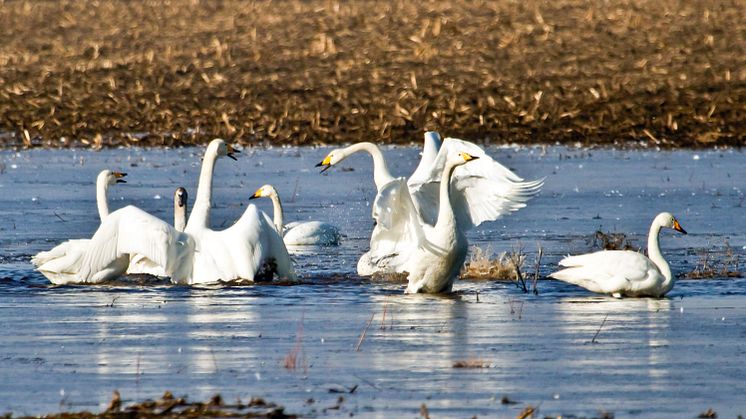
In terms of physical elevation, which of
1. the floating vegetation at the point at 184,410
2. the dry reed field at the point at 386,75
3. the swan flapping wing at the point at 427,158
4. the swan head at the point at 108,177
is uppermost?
the dry reed field at the point at 386,75

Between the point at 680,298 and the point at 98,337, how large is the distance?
3.99 meters

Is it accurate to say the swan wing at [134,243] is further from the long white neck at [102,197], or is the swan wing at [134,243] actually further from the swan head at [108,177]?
the swan head at [108,177]

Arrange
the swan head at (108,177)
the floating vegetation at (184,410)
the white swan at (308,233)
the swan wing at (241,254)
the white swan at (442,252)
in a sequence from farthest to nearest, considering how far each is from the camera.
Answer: the white swan at (308,233)
the swan head at (108,177)
the swan wing at (241,254)
the white swan at (442,252)
the floating vegetation at (184,410)

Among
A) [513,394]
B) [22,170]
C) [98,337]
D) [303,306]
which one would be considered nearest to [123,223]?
A: [303,306]

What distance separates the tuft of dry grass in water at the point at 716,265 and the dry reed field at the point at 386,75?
32.3 ft

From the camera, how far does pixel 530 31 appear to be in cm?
3250

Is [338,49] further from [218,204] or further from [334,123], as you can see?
[218,204]

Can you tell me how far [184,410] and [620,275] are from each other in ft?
15.7

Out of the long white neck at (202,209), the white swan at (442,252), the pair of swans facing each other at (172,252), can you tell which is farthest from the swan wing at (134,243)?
the white swan at (442,252)

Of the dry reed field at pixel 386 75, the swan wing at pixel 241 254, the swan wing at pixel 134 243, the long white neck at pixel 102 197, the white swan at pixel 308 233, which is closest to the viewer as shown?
the swan wing at pixel 134 243

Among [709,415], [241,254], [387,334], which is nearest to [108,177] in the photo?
[241,254]

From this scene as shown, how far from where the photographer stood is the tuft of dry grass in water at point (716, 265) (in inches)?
466

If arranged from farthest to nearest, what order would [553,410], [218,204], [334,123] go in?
[334,123], [218,204], [553,410]

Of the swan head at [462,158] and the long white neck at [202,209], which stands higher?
the swan head at [462,158]
